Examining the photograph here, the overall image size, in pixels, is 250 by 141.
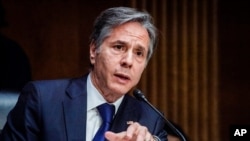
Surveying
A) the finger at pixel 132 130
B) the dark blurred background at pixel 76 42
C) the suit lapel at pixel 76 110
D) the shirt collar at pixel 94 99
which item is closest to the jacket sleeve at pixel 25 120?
the suit lapel at pixel 76 110

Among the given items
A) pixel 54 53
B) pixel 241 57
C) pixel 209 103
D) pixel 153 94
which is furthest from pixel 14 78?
pixel 241 57

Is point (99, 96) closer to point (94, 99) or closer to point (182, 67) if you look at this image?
point (94, 99)

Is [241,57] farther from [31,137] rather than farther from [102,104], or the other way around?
[31,137]

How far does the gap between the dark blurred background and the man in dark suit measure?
63.6 inches

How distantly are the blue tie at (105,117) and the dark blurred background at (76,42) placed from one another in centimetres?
167

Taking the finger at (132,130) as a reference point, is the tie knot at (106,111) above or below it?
above

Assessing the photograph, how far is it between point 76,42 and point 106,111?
1907 mm

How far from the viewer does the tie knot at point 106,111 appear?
2.35 metres

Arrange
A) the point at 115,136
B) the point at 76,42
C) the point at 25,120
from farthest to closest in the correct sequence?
1. the point at 76,42
2. the point at 25,120
3. the point at 115,136

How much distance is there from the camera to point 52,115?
7.34 ft

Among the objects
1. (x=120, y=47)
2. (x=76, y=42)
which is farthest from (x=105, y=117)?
(x=76, y=42)

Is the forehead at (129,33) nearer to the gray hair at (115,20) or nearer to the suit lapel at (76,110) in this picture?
the gray hair at (115,20)

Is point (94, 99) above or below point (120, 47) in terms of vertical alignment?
below

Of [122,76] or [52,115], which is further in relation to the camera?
[122,76]
